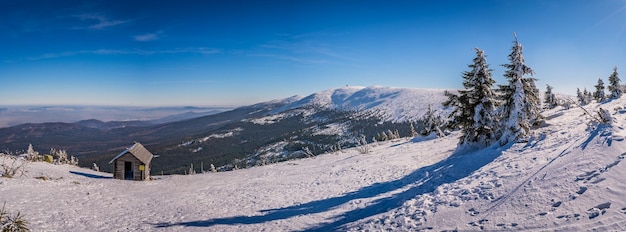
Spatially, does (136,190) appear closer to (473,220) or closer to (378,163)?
(378,163)

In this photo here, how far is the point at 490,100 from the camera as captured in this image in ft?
77.5

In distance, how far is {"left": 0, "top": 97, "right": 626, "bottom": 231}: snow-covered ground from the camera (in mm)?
8980

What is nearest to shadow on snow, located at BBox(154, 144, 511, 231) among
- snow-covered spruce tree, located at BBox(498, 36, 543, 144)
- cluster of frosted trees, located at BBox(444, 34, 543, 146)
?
snow-covered spruce tree, located at BBox(498, 36, 543, 144)

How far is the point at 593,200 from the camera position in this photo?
8.29m

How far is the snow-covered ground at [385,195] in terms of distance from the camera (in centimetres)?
898

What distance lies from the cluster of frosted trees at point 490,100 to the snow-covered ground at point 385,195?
3.55 m

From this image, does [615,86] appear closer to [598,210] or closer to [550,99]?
[550,99]

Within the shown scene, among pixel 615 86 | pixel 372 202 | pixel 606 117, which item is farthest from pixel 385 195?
pixel 615 86

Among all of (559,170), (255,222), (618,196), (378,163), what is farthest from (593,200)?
(378,163)

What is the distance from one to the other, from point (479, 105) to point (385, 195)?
1219 cm

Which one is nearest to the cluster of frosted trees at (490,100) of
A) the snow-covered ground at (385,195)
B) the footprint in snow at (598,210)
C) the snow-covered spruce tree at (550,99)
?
the snow-covered ground at (385,195)

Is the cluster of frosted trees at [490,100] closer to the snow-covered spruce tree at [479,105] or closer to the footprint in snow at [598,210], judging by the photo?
the snow-covered spruce tree at [479,105]

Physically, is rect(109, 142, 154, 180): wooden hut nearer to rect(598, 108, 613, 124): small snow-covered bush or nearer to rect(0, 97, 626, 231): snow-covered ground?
rect(0, 97, 626, 231): snow-covered ground

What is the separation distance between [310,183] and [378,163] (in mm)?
7632
